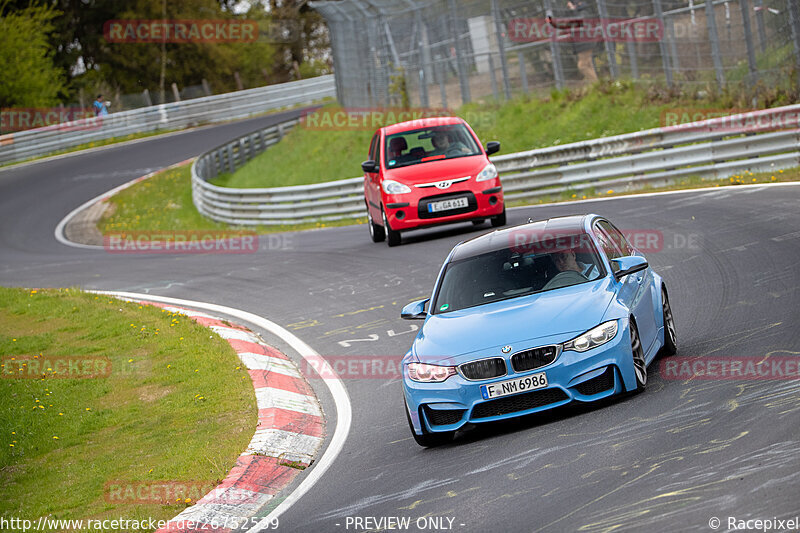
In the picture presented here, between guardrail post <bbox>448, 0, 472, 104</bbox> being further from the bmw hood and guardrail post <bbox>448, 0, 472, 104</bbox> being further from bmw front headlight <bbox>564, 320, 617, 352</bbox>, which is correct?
bmw front headlight <bbox>564, 320, 617, 352</bbox>

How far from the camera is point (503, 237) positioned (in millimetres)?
8672

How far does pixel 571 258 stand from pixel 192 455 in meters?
3.18

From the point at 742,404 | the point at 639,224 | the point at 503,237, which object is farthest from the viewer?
the point at 639,224

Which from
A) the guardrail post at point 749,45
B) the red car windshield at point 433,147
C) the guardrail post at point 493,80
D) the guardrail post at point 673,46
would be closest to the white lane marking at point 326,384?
the red car windshield at point 433,147

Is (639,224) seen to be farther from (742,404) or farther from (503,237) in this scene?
(742,404)

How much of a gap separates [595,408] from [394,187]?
10.5m

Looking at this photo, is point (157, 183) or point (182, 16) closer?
point (157, 183)

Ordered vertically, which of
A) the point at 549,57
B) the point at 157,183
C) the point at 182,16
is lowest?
the point at 157,183

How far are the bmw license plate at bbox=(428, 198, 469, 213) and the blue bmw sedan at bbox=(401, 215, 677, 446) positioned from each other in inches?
329

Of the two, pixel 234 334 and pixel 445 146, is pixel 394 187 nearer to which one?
pixel 445 146

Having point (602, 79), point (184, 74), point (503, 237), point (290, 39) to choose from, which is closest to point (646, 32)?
point (602, 79)

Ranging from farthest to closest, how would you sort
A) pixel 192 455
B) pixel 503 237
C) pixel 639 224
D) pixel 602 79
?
pixel 602 79, pixel 639 224, pixel 503 237, pixel 192 455

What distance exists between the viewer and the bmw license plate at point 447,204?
16828 millimetres

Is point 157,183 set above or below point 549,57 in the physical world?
below
